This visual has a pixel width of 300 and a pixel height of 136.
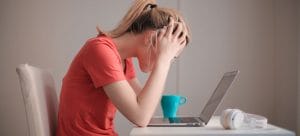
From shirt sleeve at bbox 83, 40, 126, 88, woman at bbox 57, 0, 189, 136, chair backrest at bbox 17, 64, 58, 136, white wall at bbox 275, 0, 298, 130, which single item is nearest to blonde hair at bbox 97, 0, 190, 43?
woman at bbox 57, 0, 189, 136

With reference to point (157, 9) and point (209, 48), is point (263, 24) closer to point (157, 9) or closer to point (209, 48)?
point (209, 48)

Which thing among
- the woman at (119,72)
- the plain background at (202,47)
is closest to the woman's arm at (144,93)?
the woman at (119,72)

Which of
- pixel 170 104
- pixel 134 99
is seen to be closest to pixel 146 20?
pixel 134 99

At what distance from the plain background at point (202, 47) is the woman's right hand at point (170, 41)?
3.59ft

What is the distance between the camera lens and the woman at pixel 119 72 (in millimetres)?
1235

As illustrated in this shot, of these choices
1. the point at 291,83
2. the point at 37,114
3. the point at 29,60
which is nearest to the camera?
the point at 37,114

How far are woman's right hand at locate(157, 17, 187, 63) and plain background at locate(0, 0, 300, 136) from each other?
3.59ft

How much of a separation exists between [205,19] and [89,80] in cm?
131

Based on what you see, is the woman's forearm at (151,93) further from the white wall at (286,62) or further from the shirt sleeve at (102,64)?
the white wall at (286,62)

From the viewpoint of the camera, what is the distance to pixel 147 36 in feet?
4.55

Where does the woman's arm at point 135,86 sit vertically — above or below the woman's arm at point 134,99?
below

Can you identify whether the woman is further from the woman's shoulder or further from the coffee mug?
the coffee mug

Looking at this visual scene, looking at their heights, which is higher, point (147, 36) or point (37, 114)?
point (147, 36)

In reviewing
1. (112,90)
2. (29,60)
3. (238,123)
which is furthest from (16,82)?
(238,123)
